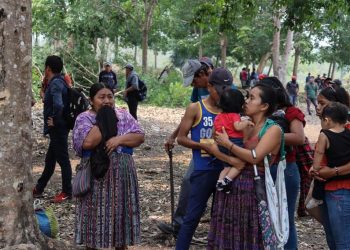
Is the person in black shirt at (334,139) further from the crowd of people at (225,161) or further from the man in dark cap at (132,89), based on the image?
the man in dark cap at (132,89)

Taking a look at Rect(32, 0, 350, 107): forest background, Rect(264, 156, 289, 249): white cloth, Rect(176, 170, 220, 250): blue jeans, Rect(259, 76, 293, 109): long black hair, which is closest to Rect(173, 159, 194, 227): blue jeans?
Rect(176, 170, 220, 250): blue jeans

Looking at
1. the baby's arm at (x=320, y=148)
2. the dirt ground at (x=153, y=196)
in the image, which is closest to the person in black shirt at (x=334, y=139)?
the baby's arm at (x=320, y=148)

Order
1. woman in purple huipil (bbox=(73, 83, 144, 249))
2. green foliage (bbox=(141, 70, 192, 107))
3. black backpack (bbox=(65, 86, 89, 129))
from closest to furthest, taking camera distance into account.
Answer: woman in purple huipil (bbox=(73, 83, 144, 249)) → black backpack (bbox=(65, 86, 89, 129)) → green foliage (bbox=(141, 70, 192, 107))

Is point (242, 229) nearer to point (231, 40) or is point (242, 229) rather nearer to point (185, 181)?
point (185, 181)

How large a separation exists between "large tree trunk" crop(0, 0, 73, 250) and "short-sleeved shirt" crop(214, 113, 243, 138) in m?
1.39

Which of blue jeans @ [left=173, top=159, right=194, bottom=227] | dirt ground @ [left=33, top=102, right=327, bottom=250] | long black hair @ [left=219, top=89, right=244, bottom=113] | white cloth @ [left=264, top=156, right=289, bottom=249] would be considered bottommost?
dirt ground @ [left=33, top=102, right=327, bottom=250]

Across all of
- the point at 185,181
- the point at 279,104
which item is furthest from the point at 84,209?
the point at 279,104

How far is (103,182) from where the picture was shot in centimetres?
421

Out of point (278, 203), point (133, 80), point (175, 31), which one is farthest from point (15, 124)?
point (175, 31)

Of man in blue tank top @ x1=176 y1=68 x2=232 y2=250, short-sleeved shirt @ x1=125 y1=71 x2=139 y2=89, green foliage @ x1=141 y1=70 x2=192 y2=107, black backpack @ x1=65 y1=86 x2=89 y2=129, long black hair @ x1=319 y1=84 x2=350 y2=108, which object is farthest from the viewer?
green foliage @ x1=141 y1=70 x2=192 y2=107

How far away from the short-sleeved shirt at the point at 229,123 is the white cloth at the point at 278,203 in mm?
276

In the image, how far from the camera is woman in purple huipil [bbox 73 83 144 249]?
4.21 m

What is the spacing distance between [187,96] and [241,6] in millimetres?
13978

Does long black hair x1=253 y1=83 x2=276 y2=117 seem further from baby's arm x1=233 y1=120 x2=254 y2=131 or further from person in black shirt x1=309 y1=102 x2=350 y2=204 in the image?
person in black shirt x1=309 y1=102 x2=350 y2=204
